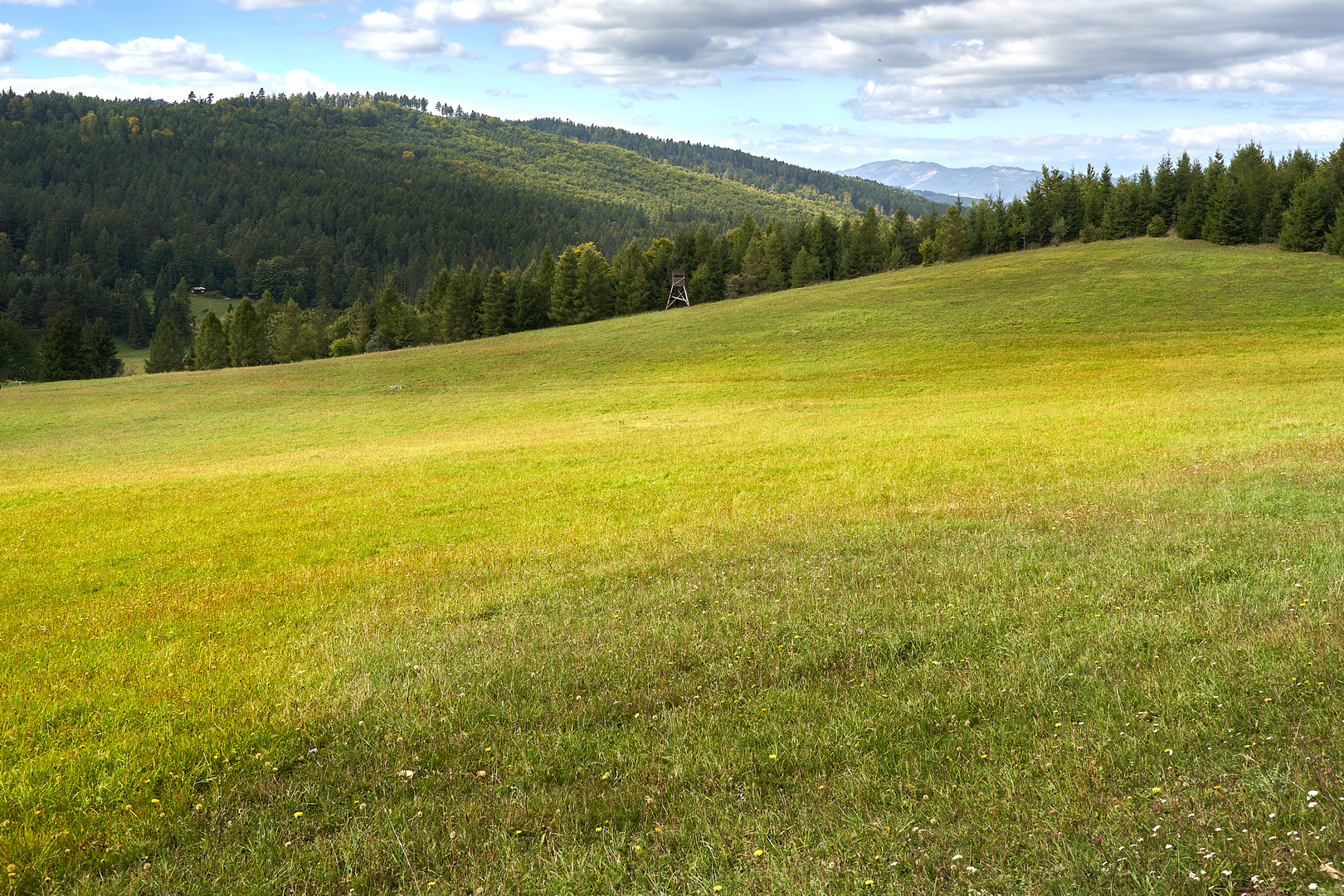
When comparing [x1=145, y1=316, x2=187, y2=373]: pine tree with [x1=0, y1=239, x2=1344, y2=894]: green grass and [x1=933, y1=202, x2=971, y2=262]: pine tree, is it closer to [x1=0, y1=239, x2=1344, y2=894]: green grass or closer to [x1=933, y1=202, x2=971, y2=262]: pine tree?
[x1=0, y1=239, x2=1344, y2=894]: green grass

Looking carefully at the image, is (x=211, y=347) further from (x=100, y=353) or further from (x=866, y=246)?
(x=866, y=246)

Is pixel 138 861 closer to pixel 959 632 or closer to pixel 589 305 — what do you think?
pixel 959 632

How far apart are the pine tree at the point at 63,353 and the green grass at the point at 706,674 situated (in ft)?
323

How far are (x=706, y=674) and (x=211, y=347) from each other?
118966 mm

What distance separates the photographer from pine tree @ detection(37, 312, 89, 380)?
9838 cm

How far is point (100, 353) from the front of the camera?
351ft

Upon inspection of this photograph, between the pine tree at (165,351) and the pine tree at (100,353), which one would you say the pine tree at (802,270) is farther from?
the pine tree at (100,353)

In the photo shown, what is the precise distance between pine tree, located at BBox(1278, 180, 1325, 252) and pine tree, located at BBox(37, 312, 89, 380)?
140 metres

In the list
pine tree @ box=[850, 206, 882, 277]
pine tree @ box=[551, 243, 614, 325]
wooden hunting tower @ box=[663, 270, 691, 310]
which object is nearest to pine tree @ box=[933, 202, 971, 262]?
pine tree @ box=[850, 206, 882, 277]

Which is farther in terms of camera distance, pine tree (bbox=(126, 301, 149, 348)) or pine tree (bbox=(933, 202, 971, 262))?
pine tree (bbox=(126, 301, 149, 348))

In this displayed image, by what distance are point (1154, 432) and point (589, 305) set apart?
83513 millimetres

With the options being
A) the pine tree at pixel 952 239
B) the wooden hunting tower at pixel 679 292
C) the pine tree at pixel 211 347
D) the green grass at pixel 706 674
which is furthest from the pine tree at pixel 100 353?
the pine tree at pixel 952 239

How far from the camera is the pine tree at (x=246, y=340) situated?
101562mm

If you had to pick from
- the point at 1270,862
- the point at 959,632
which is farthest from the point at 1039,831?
the point at 959,632
